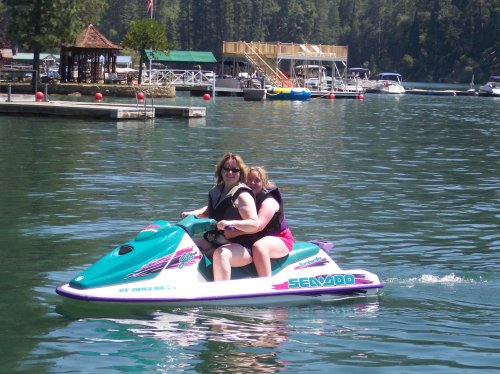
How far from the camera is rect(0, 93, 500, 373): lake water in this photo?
9477 mm

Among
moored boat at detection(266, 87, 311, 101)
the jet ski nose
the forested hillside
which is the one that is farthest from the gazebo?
the forested hillside

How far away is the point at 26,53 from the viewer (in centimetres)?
12825

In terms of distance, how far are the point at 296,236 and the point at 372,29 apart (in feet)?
548

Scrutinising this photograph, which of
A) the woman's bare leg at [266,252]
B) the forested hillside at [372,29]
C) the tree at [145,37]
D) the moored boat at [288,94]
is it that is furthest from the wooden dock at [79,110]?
the forested hillside at [372,29]

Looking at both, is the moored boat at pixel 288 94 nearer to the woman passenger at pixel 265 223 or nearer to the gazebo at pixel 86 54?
the gazebo at pixel 86 54

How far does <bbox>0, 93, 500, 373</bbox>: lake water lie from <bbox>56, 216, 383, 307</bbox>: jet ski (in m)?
0.16

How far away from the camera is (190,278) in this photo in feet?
35.6

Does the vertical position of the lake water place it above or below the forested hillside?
below

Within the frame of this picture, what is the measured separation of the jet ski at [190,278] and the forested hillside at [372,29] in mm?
140187

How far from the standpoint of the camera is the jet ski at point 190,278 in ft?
34.4

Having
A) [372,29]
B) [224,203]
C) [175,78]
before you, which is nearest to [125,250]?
[224,203]

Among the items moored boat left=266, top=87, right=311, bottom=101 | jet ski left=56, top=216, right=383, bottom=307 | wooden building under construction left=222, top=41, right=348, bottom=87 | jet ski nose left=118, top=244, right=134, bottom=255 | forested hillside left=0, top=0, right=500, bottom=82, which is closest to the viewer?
jet ski left=56, top=216, right=383, bottom=307

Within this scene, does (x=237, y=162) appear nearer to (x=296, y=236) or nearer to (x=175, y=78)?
(x=296, y=236)

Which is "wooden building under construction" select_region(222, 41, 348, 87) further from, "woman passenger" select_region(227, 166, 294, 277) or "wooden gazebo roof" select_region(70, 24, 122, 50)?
"woman passenger" select_region(227, 166, 294, 277)
